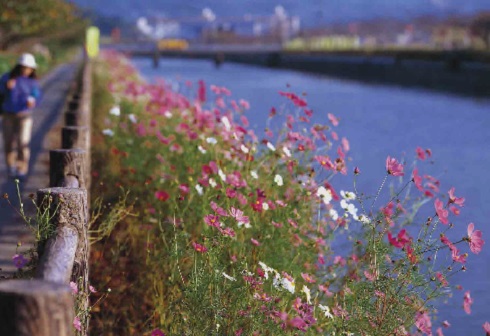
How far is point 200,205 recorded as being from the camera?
695 centimetres

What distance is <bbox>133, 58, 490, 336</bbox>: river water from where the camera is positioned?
30.9 ft

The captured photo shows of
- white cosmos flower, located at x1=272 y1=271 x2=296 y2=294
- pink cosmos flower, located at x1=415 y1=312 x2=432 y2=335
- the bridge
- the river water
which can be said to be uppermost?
white cosmos flower, located at x1=272 y1=271 x2=296 y2=294

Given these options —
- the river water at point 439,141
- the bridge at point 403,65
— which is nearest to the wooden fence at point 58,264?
the river water at point 439,141

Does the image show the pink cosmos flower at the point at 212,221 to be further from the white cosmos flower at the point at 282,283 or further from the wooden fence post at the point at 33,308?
the wooden fence post at the point at 33,308

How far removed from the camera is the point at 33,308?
95.3 inches

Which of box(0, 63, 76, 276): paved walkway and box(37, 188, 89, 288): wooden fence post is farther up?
box(37, 188, 89, 288): wooden fence post

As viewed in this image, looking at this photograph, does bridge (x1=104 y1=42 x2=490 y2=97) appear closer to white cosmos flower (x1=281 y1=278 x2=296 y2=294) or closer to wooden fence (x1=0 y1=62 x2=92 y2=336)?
wooden fence (x1=0 y1=62 x2=92 y2=336)

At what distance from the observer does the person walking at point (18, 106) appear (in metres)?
9.74

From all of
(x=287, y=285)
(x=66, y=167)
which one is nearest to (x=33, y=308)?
(x=287, y=285)

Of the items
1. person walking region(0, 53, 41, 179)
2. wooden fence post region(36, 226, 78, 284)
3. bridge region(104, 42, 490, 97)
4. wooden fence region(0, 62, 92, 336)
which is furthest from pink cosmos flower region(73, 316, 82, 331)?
bridge region(104, 42, 490, 97)

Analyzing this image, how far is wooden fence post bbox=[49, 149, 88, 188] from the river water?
2219 millimetres

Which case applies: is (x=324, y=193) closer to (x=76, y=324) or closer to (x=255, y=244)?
(x=255, y=244)

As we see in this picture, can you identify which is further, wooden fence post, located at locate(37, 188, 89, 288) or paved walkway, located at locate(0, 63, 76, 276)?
paved walkway, located at locate(0, 63, 76, 276)

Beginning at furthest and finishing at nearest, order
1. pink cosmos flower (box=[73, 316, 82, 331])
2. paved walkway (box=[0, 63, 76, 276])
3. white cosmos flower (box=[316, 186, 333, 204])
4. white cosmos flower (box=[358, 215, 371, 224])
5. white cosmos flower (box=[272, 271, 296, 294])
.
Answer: paved walkway (box=[0, 63, 76, 276]) → white cosmos flower (box=[316, 186, 333, 204]) → white cosmos flower (box=[358, 215, 371, 224]) → white cosmos flower (box=[272, 271, 296, 294]) → pink cosmos flower (box=[73, 316, 82, 331])
